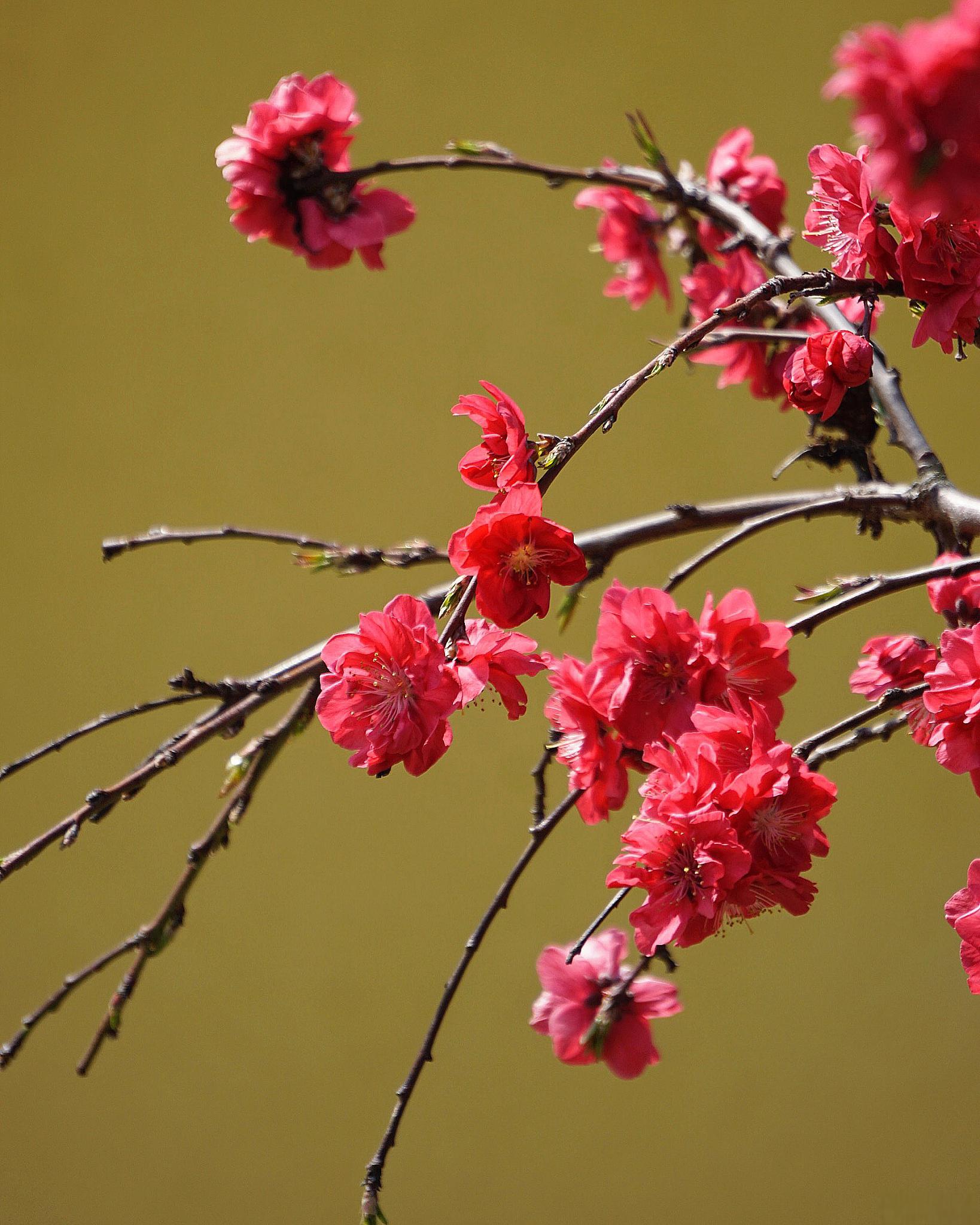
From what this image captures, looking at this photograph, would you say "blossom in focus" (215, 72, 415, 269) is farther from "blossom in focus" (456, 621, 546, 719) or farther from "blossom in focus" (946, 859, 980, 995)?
"blossom in focus" (946, 859, 980, 995)

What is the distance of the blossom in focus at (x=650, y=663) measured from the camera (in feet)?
1.25

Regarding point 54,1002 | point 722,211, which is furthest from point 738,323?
point 54,1002

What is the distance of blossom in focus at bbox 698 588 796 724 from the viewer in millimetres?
379

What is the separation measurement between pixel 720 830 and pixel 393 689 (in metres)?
0.11

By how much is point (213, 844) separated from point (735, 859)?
21cm

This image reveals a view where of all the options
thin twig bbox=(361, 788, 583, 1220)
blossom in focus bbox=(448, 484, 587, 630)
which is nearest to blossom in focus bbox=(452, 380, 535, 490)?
blossom in focus bbox=(448, 484, 587, 630)

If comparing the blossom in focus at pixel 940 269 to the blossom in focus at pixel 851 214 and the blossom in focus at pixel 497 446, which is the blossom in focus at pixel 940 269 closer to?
the blossom in focus at pixel 851 214

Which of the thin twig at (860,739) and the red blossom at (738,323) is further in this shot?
the red blossom at (738,323)

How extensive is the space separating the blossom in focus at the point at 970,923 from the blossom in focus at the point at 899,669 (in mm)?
60

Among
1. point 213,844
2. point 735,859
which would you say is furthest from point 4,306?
point 735,859

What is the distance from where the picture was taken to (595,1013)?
0.58m

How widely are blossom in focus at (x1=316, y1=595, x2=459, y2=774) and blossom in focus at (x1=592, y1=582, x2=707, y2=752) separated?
0.20 ft

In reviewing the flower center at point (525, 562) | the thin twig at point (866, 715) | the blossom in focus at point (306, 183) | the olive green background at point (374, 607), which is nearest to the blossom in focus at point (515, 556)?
the flower center at point (525, 562)

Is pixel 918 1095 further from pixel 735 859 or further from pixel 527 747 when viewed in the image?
pixel 735 859
